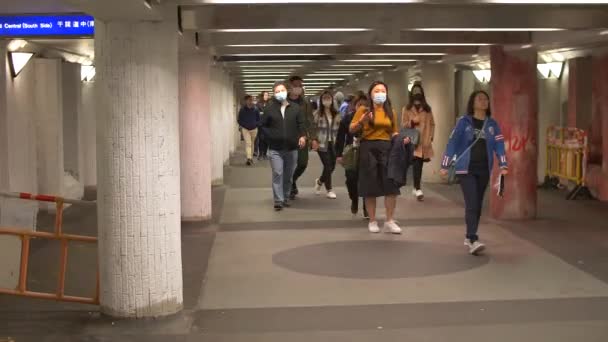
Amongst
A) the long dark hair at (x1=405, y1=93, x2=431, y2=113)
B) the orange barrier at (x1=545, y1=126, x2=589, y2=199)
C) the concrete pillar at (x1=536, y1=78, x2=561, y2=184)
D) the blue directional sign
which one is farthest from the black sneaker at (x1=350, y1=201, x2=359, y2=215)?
the concrete pillar at (x1=536, y1=78, x2=561, y2=184)

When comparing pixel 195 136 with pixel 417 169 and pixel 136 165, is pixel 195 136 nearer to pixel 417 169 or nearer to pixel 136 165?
pixel 417 169

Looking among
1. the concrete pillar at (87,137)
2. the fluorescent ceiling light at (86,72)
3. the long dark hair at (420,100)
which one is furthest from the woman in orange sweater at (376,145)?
the fluorescent ceiling light at (86,72)

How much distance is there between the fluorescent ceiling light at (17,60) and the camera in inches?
455

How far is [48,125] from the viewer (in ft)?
44.0

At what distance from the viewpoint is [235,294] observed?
733cm

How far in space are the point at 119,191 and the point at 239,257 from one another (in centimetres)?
280

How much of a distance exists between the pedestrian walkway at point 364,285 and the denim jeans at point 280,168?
28.0 inches

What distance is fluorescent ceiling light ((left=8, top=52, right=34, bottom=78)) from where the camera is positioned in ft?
37.9

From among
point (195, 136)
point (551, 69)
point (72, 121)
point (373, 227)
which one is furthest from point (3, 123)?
point (551, 69)

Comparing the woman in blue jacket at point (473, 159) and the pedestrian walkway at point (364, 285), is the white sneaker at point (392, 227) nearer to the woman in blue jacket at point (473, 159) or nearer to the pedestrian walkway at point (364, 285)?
the pedestrian walkway at point (364, 285)

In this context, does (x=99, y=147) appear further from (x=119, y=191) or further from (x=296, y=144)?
(x=296, y=144)

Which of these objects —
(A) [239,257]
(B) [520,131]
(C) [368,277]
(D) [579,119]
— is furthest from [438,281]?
(D) [579,119]

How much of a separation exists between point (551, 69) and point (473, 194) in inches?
313

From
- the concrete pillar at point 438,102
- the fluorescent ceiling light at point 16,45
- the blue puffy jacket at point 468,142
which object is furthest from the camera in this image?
the concrete pillar at point 438,102
